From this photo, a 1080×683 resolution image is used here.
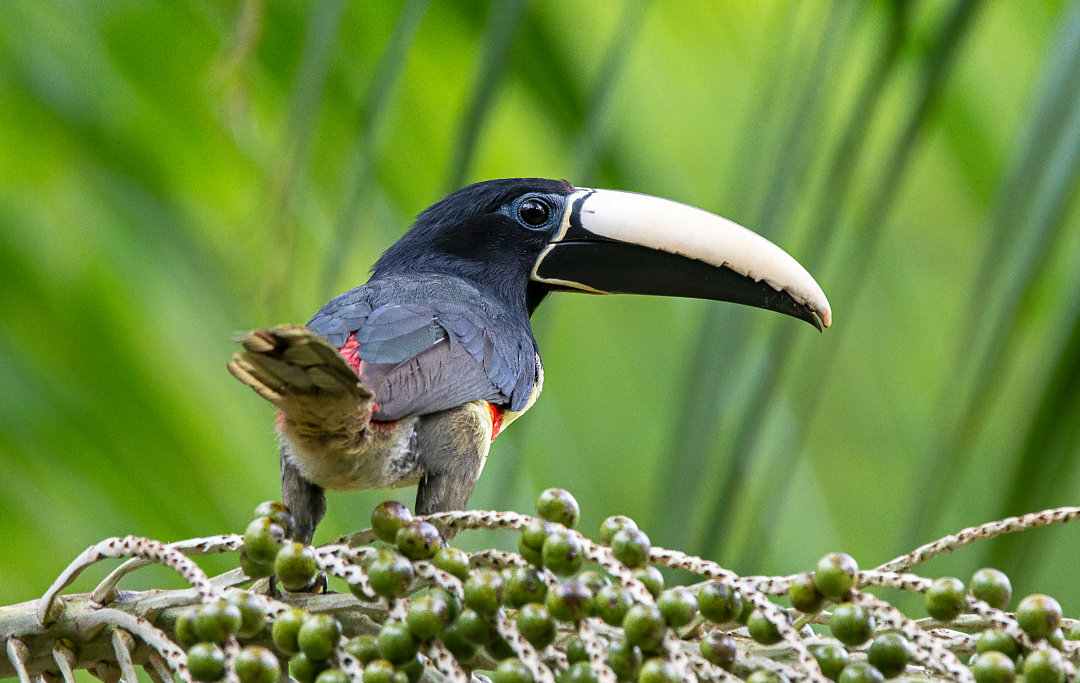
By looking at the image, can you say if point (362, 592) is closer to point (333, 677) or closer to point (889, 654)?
point (333, 677)

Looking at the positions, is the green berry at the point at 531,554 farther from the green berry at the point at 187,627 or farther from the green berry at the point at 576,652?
the green berry at the point at 187,627

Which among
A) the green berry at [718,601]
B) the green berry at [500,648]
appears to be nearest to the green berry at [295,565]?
the green berry at [500,648]

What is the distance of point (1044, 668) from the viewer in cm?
50

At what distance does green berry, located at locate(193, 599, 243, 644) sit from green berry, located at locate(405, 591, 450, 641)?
0.30 feet

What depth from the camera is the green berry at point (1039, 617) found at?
545 millimetres

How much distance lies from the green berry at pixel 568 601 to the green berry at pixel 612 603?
11 millimetres

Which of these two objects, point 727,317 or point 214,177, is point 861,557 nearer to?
point 214,177

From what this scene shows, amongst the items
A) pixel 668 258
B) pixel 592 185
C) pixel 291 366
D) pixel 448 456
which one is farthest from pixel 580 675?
pixel 592 185

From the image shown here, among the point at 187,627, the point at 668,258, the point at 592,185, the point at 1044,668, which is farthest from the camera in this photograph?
the point at 592,185

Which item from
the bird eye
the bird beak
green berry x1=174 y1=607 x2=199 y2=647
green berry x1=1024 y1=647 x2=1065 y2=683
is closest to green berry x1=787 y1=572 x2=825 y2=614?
green berry x1=1024 y1=647 x2=1065 y2=683

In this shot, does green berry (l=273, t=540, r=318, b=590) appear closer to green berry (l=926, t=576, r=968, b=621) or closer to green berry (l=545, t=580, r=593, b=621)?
green berry (l=545, t=580, r=593, b=621)

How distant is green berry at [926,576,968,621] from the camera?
56 cm

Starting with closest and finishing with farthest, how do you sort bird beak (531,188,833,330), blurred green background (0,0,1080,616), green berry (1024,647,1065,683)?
green berry (1024,647,1065,683), blurred green background (0,0,1080,616), bird beak (531,188,833,330)

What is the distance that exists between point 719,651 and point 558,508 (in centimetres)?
13
